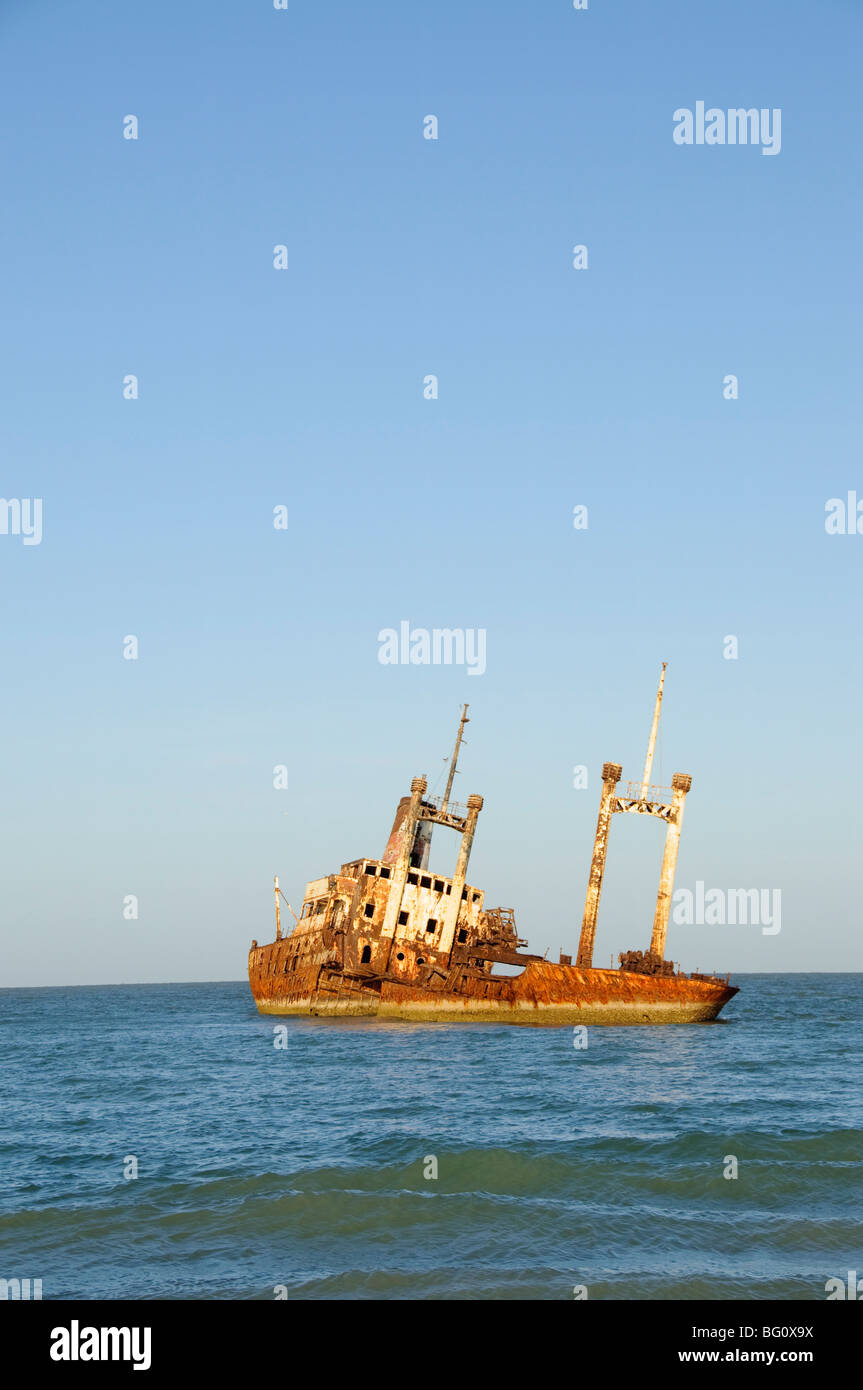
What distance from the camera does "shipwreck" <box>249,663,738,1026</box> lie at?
170 feet

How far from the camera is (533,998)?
5297cm

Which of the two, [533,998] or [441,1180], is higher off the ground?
[441,1180]

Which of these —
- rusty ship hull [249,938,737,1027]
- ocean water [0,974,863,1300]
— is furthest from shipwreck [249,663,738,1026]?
ocean water [0,974,863,1300]

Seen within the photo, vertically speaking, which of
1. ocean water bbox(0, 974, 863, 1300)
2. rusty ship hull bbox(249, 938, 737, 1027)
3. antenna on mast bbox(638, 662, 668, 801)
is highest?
antenna on mast bbox(638, 662, 668, 801)

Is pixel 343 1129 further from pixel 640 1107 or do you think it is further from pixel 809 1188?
pixel 809 1188

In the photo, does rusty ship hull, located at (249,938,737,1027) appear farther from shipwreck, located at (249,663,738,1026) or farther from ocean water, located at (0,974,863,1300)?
ocean water, located at (0,974,863,1300)

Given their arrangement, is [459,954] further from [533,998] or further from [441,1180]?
[441,1180]

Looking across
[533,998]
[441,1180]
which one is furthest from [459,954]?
[441,1180]

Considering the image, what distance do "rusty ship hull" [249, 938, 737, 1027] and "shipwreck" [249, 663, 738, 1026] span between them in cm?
5

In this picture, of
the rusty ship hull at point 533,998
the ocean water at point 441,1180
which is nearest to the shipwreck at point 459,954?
the rusty ship hull at point 533,998

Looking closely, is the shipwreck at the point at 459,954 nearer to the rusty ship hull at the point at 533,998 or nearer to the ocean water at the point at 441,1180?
the rusty ship hull at the point at 533,998

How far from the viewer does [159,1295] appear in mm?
13672

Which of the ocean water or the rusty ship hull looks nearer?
the ocean water

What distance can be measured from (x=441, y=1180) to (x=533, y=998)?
33.7 meters
